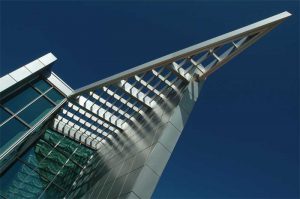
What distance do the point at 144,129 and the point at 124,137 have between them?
3.17 meters

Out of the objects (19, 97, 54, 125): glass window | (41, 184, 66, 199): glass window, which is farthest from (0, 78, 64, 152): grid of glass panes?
(41, 184, 66, 199): glass window

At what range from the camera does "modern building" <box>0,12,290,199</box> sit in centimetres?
1134

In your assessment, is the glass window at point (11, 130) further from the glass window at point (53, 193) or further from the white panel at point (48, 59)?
the glass window at point (53, 193)

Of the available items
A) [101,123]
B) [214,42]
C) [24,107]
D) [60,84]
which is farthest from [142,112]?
[214,42]

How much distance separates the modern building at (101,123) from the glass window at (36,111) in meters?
0.05

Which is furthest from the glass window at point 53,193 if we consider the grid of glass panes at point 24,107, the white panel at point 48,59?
the white panel at point 48,59

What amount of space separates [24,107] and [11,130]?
4.19 ft

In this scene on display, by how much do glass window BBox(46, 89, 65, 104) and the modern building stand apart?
5cm

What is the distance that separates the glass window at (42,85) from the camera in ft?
56.2

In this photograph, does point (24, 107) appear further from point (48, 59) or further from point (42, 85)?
point (48, 59)

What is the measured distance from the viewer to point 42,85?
1741 cm

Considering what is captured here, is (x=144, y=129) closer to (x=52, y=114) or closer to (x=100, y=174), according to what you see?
(x=100, y=174)

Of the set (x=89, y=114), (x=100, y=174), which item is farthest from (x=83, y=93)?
(x=100, y=174)

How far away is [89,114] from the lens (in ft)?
60.3
